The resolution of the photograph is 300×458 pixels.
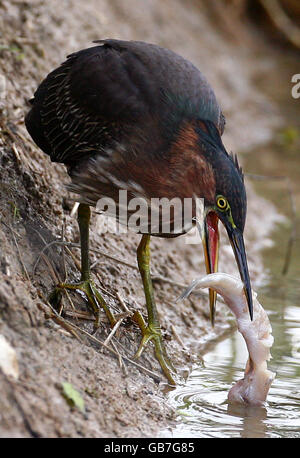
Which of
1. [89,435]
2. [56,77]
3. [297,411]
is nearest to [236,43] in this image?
[56,77]

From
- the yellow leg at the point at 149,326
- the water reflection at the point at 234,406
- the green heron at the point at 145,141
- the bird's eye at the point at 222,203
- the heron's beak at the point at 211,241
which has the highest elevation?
the green heron at the point at 145,141

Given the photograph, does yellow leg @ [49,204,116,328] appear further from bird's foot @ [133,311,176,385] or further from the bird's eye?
the bird's eye

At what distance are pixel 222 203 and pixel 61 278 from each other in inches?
48.9

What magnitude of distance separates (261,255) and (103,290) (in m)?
3.18

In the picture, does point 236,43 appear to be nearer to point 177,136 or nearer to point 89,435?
point 177,136

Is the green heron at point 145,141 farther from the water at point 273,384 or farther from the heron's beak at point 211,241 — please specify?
the water at point 273,384

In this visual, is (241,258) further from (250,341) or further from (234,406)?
(234,406)

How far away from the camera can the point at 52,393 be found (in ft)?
13.0

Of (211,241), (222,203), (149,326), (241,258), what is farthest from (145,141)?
(149,326)

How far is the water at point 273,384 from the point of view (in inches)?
183

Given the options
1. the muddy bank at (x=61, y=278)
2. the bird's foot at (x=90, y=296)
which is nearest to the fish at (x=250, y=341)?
the muddy bank at (x=61, y=278)

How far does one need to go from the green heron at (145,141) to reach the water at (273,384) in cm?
34

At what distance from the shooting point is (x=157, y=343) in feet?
17.9

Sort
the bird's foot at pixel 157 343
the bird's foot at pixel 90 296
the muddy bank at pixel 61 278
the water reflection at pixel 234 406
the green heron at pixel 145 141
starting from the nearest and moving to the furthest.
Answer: the muddy bank at pixel 61 278
the water reflection at pixel 234 406
the green heron at pixel 145 141
the bird's foot at pixel 90 296
the bird's foot at pixel 157 343
